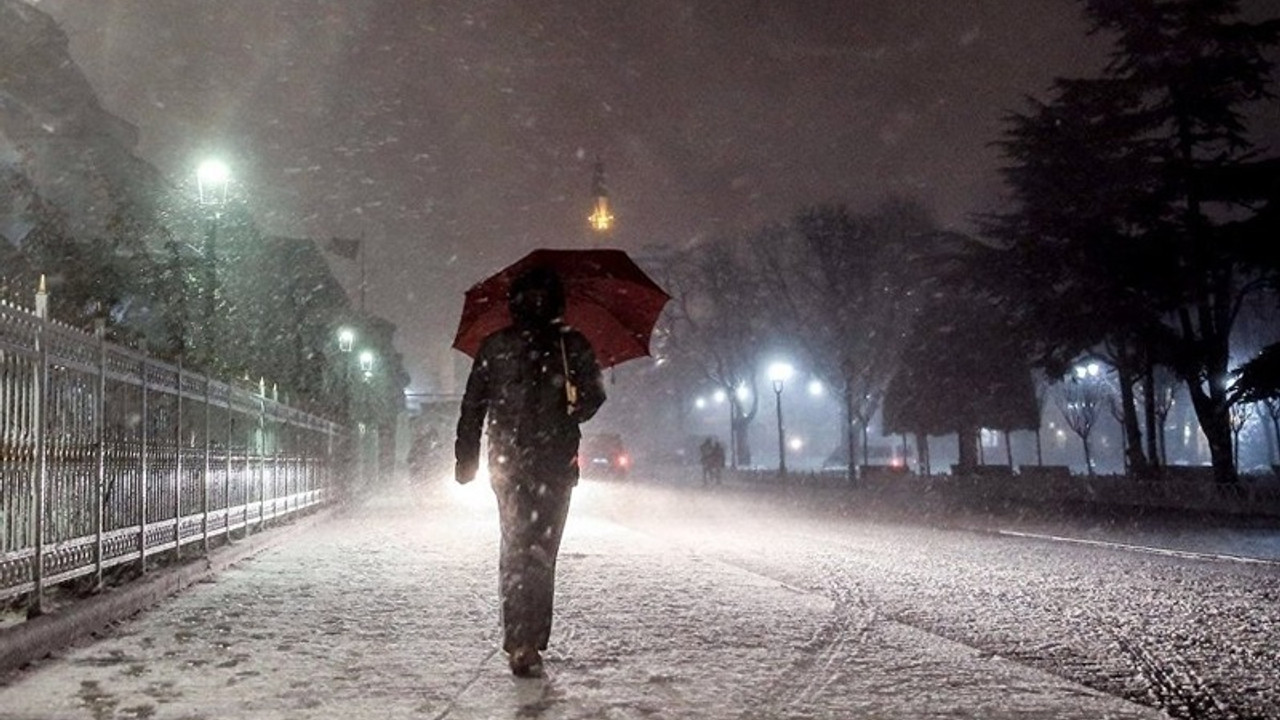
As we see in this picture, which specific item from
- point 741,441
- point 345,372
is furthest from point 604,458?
point 345,372

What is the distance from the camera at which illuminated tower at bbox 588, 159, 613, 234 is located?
17.3m

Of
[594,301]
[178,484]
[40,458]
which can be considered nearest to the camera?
[40,458]

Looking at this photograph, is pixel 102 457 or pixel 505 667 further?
pixel 102 457

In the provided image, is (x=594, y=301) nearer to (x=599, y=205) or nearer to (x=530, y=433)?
(x=530, y=433)

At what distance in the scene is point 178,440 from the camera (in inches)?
408

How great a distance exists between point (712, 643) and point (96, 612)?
415cm

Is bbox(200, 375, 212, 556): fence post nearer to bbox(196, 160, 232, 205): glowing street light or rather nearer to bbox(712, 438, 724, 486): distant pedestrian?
bbox(196, 160, 232, 205): glowing street light

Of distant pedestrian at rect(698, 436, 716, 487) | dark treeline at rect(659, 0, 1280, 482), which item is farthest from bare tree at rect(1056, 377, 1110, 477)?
distant pedestrian at rect(698, 436, 716, 487)

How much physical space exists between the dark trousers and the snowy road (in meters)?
0.30

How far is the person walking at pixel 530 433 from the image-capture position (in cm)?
576

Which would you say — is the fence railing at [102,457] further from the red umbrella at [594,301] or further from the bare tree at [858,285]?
the bare tree at [858,285]

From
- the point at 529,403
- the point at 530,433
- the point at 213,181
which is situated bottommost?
the point at 530,433

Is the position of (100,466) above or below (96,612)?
above

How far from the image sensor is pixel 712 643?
22.2 feet
